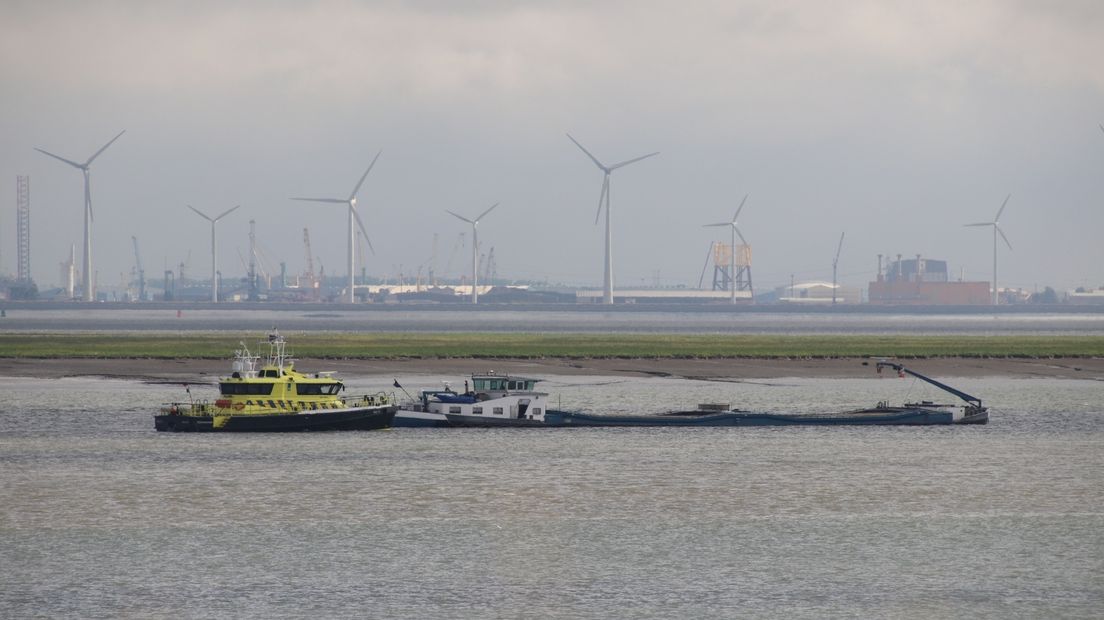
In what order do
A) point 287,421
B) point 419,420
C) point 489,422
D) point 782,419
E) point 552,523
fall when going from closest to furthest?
point 552,523 < point 287,421 < point 419,420 < point 489,422 < point 782,419

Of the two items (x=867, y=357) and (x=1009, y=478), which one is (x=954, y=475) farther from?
(x=867, y=357)

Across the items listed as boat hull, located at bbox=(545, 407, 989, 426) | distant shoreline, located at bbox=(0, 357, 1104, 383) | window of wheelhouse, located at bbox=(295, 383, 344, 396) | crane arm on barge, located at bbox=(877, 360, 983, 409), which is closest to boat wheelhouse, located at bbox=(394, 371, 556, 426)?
boat hull, located at bbox=(545, 407, 989, 426)

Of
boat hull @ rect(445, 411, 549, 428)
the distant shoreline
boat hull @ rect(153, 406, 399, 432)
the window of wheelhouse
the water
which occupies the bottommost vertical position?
the water

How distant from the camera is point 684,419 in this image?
10569 centimetres

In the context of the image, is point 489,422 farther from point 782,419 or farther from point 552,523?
point 552,523

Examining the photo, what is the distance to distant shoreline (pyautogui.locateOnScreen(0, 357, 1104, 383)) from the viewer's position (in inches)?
6220

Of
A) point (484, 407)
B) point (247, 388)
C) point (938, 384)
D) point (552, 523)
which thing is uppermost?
point (247, 388)

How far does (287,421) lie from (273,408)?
1283 millimetres

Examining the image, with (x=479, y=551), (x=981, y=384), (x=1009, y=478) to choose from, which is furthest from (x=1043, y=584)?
(x=981, y=384)

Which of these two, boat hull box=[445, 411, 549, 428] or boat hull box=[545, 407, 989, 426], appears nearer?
boat hull box=[545, 407, 989, 426]

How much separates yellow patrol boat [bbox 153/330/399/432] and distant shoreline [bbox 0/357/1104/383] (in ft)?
154

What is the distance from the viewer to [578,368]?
171375 mm

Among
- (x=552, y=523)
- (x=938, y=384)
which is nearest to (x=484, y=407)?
(x=938, y=384)

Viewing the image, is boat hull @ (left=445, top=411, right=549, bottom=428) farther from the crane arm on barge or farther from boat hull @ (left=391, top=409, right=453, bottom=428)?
the crane arm on barge
